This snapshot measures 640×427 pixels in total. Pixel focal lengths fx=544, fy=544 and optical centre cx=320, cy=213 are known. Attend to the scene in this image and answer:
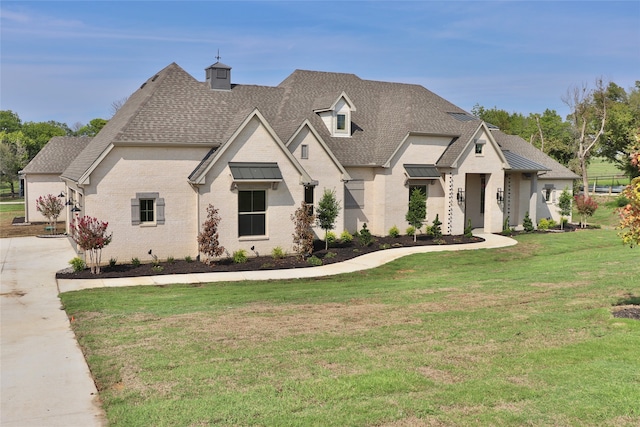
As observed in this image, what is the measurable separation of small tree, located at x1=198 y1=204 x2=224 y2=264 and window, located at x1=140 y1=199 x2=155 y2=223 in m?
2.33

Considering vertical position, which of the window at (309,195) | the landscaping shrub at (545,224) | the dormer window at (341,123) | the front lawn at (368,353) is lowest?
the front lawn at (368,353)

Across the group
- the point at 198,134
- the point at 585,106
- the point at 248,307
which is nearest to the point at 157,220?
the point at 198,134

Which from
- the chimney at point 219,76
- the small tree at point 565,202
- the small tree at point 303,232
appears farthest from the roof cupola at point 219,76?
the small tree at point 565,202

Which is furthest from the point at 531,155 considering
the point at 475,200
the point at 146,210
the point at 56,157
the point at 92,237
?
the point at 56,157

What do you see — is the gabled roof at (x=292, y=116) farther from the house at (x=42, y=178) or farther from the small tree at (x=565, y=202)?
the house at (x=42, y=178)

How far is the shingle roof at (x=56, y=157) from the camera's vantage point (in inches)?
1442

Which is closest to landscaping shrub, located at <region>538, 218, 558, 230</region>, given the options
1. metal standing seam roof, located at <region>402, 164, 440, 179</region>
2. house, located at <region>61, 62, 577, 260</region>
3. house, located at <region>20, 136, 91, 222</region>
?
house, located at <region>61, 62, 577, 260</region>

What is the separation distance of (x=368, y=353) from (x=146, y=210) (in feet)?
48.7

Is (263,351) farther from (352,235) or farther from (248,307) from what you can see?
(352,235)

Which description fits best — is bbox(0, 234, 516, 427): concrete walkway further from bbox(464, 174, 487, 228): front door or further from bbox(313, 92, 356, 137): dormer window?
bbox(464, 174, 487, 228): front door

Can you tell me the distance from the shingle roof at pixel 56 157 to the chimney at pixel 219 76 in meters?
14.4

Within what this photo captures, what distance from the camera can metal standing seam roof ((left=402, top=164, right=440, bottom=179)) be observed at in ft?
96.5

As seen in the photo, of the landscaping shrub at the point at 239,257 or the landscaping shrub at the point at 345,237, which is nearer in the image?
the landscaping shrub at the point at 239,257

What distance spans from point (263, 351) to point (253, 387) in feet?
6.03
